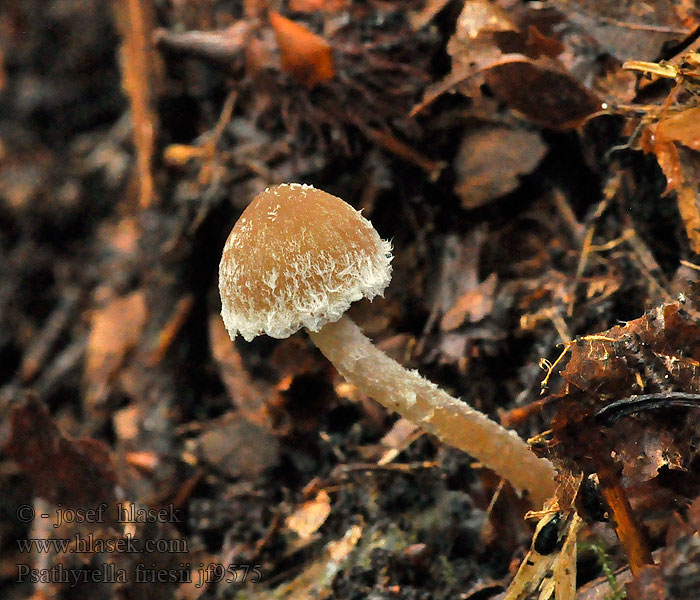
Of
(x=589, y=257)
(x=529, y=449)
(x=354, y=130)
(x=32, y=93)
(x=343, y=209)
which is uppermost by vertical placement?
(x=343, y=209)

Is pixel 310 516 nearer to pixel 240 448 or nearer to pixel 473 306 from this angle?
pixel 240 448

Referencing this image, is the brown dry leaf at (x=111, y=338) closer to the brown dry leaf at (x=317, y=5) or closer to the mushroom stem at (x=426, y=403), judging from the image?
the brown dry leaf at (x=317, y=5)

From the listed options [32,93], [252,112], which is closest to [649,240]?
[252,112]

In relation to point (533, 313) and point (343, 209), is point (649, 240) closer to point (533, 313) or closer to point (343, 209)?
point (533, 313)

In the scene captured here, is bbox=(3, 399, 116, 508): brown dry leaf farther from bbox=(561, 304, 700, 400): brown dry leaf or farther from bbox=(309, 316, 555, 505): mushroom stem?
bbox=(561, 304, 700, 400): brown dry leaf

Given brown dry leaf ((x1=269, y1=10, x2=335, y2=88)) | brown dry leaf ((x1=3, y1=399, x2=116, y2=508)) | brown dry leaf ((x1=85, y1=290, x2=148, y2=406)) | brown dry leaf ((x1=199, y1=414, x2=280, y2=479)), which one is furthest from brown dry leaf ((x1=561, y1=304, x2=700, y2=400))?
brown dry leaf ((x1=85, y1=290, x2=148, y2=406))

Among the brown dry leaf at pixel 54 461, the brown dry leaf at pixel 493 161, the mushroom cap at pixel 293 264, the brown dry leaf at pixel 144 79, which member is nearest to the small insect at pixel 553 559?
the mushroom cap at pixel 293 264

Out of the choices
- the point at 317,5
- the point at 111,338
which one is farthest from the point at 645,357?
the point at 111,338
